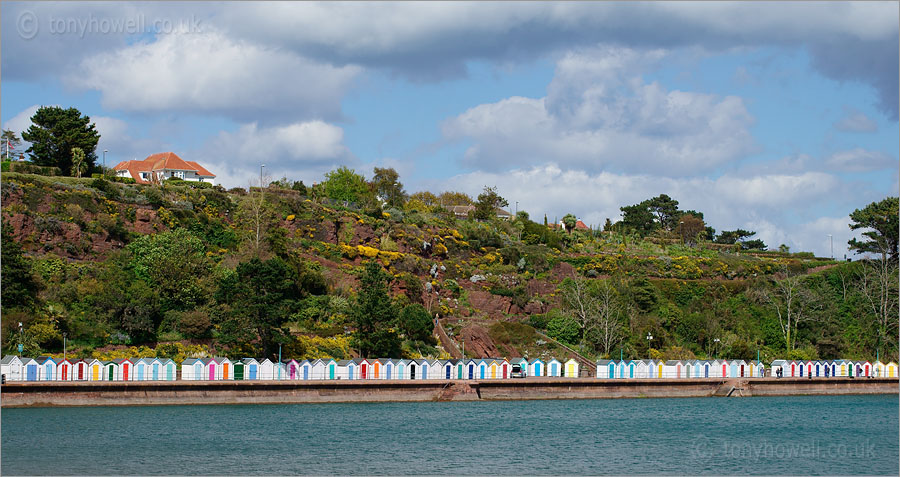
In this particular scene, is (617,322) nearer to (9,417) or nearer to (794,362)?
(794,362)

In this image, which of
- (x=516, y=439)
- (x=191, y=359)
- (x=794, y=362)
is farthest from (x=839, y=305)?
(x=191, y=359)

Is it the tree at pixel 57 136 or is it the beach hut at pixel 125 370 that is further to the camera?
the tree at pixel 57 136

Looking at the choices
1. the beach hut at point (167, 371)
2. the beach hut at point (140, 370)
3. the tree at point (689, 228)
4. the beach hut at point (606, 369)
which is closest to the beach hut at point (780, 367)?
the beach hut at point (606, 369)

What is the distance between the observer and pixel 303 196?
9681cm

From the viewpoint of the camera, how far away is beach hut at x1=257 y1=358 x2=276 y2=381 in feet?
184

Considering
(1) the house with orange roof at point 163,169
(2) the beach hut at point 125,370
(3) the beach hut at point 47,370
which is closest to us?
(3) the beach hut at point 47,370

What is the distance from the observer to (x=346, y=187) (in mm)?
106438

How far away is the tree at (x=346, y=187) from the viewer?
10506cm

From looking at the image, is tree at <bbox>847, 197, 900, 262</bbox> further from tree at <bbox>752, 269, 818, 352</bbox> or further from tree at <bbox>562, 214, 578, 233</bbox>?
tree at <bbox>562, 214, 578, 233</bbox>

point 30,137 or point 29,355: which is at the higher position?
point 30,137

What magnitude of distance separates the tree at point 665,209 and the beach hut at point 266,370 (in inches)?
3248

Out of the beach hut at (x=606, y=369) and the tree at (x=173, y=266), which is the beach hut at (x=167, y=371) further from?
the beach hut at (x=606, y=369)

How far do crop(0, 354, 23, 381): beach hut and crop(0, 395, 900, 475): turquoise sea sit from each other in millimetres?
3240

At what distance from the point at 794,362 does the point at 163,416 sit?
4614 cm
